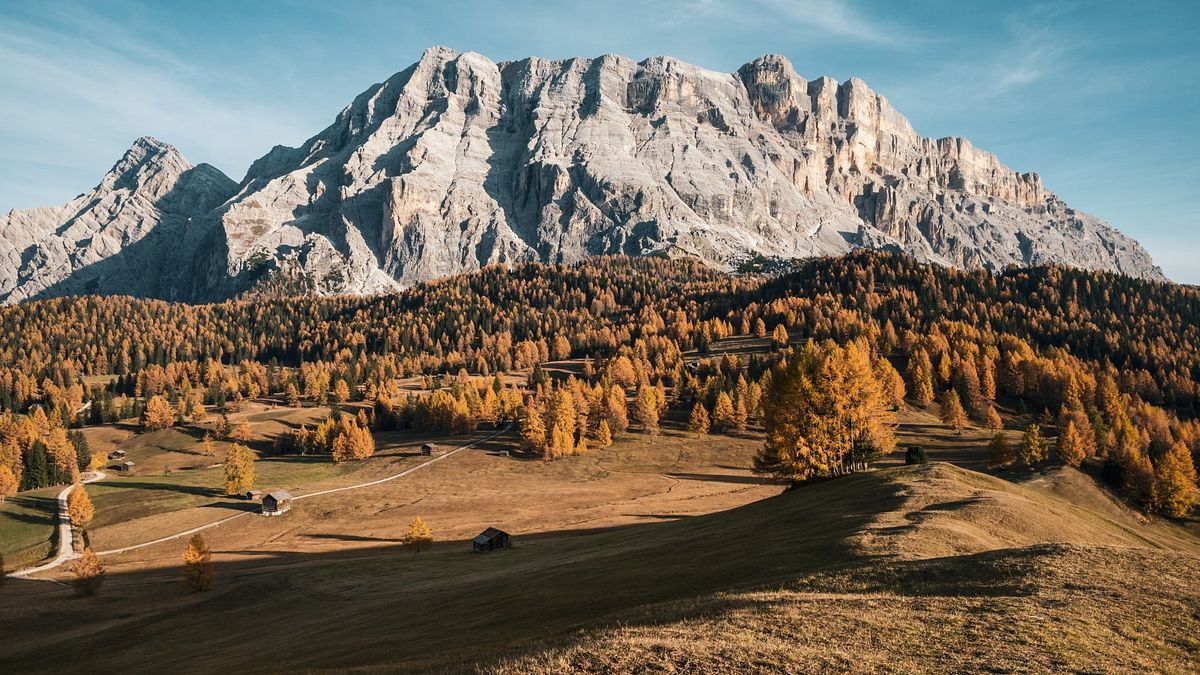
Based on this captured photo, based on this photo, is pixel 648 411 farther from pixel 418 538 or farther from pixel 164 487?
pixel 164 487

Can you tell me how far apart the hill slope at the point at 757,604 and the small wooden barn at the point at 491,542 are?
9.85 m

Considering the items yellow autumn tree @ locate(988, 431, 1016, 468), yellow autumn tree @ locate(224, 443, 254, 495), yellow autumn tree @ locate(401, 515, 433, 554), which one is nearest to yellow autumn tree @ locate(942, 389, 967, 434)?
yellow autumn tree @ locate(988, 431, 1016, 468)

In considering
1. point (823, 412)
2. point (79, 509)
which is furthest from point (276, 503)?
point (823, 412)

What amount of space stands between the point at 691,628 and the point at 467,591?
2955 centimetres

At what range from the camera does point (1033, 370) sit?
533 feet

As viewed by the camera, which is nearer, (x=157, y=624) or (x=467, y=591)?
(x=467, y=591)

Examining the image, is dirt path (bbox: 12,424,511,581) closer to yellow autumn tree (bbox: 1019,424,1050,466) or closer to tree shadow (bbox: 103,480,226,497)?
tree shadow (bbox: 103,480,226,497)

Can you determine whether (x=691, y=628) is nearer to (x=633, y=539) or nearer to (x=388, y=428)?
(x=633, y=539)

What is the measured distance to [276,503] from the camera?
11119 cm

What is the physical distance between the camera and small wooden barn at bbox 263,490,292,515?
111 meters

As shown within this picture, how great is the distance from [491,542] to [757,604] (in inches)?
2306

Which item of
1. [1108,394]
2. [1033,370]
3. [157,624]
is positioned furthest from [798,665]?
[1033,370]

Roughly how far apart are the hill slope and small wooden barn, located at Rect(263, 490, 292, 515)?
143 ft

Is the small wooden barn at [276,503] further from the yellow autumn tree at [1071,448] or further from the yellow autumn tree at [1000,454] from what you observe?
the yellow autumn tree at [1071,448]
